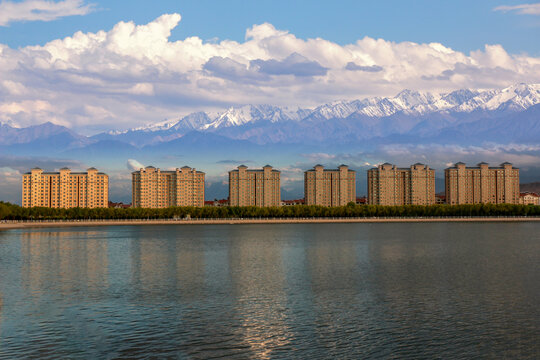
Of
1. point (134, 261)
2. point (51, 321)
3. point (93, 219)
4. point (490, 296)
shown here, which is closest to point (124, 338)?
point (51, 321)

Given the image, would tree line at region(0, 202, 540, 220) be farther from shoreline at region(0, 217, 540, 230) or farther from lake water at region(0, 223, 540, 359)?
lake water at region(0, 223, 540, 359)

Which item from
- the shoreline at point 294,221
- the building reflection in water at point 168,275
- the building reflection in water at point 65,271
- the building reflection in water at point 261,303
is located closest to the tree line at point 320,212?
the shoreline at point 294,221

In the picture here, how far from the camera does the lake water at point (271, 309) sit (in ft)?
66.1

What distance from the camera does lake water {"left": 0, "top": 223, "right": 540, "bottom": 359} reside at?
20.1 metres

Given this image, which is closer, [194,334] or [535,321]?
[194,334]

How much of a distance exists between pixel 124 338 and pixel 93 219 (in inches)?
5691

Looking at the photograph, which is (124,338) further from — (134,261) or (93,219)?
(93,219)

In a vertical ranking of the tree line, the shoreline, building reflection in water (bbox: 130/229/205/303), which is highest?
the tree line

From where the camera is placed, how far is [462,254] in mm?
55094

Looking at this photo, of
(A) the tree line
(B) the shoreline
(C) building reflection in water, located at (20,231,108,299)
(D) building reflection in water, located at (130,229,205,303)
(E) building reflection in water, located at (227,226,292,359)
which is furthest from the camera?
(A) the tree line

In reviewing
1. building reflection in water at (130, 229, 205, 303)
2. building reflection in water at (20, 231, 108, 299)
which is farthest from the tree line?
building reflection in water at (130, 229, 205, 303)

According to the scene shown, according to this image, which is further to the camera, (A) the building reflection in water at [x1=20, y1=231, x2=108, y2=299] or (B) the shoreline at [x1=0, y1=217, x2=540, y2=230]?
(B) the shoreline at [x1=0, y1=217, x2=540, y2=230]

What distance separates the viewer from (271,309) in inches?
1053

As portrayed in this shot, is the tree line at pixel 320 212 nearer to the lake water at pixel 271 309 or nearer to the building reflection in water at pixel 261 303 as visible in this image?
the building reflection in water at pixel 261 303
